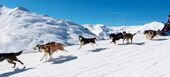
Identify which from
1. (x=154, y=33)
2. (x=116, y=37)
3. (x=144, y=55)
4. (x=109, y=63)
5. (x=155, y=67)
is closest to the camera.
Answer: (x=155, y=67)

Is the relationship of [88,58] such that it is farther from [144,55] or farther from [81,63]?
[144,55]

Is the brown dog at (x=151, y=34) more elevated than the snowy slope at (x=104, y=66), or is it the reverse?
the brown dog at (x=151, y=34)

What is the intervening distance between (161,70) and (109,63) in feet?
10.2

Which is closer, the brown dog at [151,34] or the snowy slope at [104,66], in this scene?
the snowy slope at [104,66]

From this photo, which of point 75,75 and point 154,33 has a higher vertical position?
point 154,33

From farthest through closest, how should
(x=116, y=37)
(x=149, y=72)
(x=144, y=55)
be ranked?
1. (x=116, y=37)
2. (x=144, y=55)
3. (x=149, y=72)

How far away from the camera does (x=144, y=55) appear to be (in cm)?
1744

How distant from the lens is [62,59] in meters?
18.3

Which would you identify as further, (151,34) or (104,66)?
(151,34)

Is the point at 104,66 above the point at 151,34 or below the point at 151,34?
below

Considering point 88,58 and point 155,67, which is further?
point 88,58

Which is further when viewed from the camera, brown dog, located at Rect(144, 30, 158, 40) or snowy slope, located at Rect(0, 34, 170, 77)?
brown dog, located at Rect(144, 30, 158, 40)

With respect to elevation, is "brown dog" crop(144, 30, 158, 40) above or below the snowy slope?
above

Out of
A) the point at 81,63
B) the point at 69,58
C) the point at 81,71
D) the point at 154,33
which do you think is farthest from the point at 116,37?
the point at 81,71
